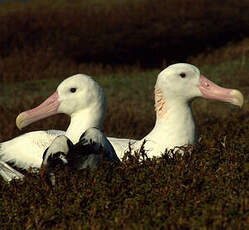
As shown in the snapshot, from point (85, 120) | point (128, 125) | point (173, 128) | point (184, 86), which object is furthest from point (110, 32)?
point (173, 128)

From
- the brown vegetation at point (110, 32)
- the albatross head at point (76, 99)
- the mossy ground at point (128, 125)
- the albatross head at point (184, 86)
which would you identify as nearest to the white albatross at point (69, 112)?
the albatross head at point (76, 99)

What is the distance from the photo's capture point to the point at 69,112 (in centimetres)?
580

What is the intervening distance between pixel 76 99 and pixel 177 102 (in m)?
0.98

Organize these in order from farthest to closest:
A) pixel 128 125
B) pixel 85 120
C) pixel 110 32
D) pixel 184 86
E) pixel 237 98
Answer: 1. pixel 110 32
2. pixel 128 125
3. pixel 85 120
4. pixel 184 86
5. pixel 237 98

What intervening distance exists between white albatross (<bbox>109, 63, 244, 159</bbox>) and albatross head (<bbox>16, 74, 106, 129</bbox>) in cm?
54

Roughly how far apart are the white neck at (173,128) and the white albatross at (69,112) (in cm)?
71

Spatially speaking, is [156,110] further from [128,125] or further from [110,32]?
[110,32]

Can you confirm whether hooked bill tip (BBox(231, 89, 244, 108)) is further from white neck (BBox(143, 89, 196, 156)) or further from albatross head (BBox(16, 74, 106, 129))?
albatross head (BBox(16, 74, 106, 129))

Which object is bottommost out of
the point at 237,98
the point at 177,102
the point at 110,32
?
the point at 110,32

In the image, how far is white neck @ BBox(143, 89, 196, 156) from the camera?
5.02 metres

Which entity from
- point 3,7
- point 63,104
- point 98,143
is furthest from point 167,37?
point 98,143

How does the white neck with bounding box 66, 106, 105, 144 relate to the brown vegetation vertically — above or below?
above

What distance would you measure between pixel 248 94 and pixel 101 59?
7007 millimetres

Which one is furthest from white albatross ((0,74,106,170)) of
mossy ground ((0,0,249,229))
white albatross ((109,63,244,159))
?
mossy ground ((0,0,249,229))
